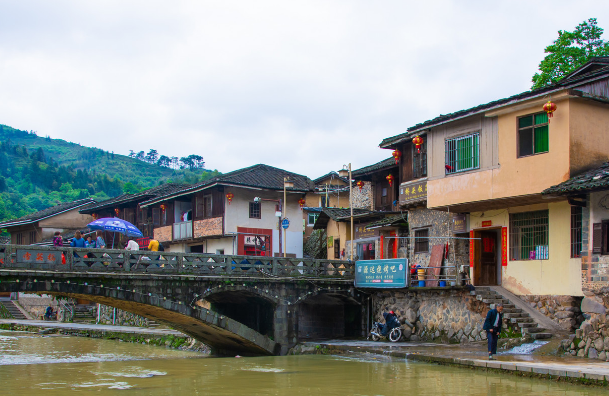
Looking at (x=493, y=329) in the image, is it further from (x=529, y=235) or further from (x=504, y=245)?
(x=504, y=245)

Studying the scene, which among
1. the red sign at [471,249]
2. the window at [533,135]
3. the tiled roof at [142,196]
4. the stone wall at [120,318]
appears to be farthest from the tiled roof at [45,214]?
the window at [533,135]

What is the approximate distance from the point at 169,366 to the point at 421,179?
13.5 metres

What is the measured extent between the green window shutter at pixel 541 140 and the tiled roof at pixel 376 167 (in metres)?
10.5

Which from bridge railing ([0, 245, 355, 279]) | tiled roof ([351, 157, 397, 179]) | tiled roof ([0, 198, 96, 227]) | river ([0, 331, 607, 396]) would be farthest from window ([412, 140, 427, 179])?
tiled roof ([0, 198, 96, 227])

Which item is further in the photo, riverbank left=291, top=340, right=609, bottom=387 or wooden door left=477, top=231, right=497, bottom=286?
wooden door left=477, top=231, right=497, bottom=286

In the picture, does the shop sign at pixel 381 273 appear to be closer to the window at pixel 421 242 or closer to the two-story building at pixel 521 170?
the window at pixel 421 242

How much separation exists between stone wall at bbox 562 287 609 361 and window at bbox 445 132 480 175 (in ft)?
22.1

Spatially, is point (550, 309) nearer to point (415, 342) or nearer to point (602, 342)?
point (602, 342)

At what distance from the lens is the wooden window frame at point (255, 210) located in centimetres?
3931

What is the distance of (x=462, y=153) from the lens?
82.2 ft

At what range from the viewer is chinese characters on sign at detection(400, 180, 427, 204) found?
93.6ft

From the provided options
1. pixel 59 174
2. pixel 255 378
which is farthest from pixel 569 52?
pixel 59 174

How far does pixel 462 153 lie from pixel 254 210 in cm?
1738

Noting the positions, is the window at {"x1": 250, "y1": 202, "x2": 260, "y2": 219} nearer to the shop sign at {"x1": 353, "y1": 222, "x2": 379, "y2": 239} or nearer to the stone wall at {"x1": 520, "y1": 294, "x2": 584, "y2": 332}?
the shop sign at {"x1": 353, "y1": 222, "x2": 379, "y2": 239}
